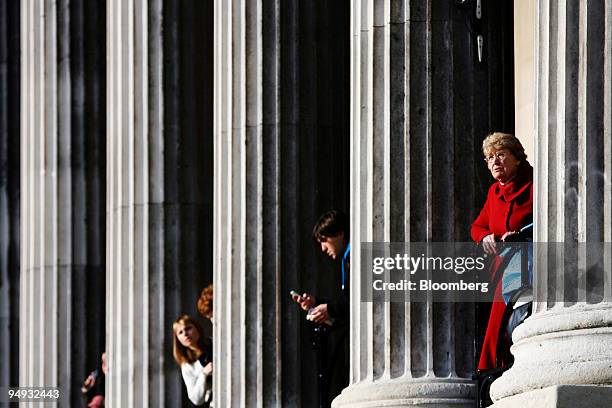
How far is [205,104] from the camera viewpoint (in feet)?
122

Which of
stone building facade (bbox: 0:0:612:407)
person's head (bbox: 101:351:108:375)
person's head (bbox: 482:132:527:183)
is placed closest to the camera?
stone building facade (bbox: 0:0:612:407)

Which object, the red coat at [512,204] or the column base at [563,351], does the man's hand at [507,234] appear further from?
the column base at [563,351]

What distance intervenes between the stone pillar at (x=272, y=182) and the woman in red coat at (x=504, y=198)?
24.7 ft

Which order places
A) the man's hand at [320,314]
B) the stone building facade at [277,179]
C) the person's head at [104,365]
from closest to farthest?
the stone building facade at [277,179] → the man's hand at [320,314] → the person's head at [104,365]

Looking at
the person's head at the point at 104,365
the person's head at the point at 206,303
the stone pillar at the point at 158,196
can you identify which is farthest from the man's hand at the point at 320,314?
the person's head at the point at 104,365

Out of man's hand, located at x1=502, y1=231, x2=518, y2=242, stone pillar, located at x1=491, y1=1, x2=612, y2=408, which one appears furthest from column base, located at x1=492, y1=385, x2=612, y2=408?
man's hand, located at x1=502, y1=231, x2=518, y2=242

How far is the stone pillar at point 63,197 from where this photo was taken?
42.6 meters

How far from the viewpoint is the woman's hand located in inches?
960

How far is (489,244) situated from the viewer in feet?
80.2

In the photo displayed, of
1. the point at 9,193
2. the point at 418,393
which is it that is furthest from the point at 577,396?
the point at 9,193

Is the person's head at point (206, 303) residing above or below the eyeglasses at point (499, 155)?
below

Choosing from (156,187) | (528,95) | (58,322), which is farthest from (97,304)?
(528,95)

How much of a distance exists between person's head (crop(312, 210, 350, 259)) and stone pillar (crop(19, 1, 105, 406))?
13.8 metres

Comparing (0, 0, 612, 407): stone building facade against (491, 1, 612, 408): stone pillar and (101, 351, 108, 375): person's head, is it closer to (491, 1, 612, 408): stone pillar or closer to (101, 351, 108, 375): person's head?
(491, 1, 612, 408): stone pillar
